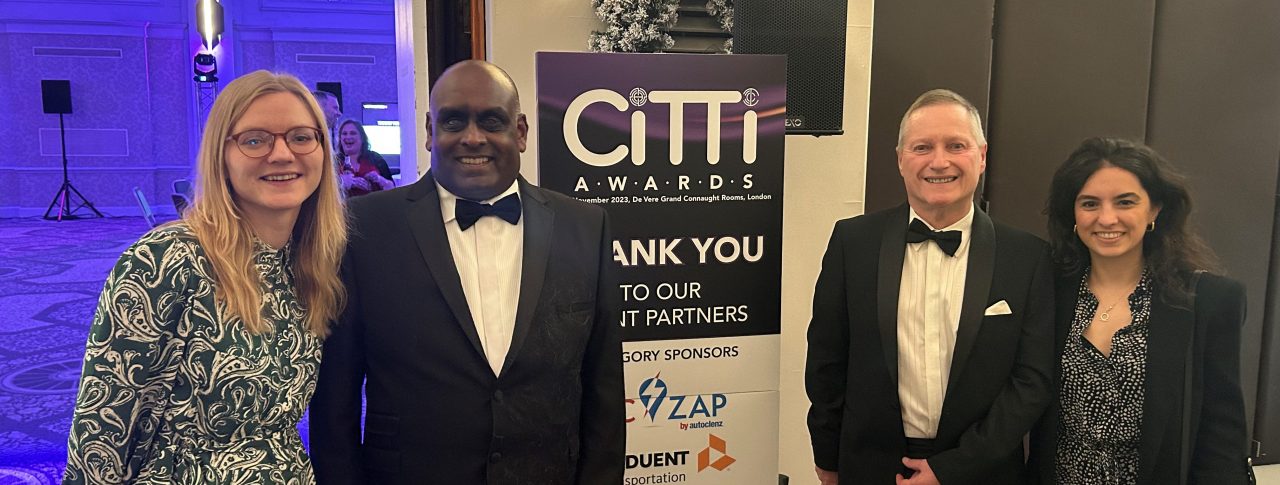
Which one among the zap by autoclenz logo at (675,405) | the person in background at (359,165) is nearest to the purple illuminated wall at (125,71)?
the person in background at (359,165)

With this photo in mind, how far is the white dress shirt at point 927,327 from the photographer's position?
2008 millimetres

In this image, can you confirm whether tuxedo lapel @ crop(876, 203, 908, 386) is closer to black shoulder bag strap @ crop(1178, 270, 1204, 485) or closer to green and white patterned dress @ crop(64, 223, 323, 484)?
black shoulder bag strap @ crop(1178, 270, 1204, 485)

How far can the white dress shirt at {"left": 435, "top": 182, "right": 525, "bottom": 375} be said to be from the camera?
1.76 meters

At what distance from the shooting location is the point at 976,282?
1995 millimetres

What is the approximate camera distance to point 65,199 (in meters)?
12.8

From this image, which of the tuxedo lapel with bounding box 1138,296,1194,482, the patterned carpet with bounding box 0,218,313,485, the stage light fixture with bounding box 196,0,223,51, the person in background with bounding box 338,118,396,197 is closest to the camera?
the tuxedo lapel with bounding box 1138,296,1194,482

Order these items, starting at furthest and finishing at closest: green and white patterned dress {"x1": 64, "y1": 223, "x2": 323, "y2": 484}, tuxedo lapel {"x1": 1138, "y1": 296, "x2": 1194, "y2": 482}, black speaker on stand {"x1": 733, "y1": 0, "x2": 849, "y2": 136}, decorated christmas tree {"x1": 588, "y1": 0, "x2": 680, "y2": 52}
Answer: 1. decorated christmas tree {"x1": 588, "y1": 0, "x2": 680, "y2": 52}
2. black speaker on stand {"x1": 733, "y1": 0, "x2": 849, "y2": 136}
3. tuxedo lapel {"x1": 1138, "y1": 296, "x2": 1194, "y2": 482}
4. green and white patterned dress {"x1": 64, "y1": 223, "x2": 323, "y2": 484}

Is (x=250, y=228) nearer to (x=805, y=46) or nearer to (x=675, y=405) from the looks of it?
(x=675, y=405)

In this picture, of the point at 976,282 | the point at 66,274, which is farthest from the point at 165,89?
the point at 976,282

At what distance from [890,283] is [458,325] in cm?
104

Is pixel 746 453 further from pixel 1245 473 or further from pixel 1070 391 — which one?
pixel 1245 473

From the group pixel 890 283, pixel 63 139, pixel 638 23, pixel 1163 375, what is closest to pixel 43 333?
pixel 638 23

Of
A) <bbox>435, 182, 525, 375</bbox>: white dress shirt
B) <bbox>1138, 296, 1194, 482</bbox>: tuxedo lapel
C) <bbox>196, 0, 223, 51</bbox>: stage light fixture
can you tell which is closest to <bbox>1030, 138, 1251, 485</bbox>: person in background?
<bbox>1138, 296, 1194, 482</bbox>: tuxedo lapel

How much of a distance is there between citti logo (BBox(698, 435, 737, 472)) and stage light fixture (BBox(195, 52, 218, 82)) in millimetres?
11979
